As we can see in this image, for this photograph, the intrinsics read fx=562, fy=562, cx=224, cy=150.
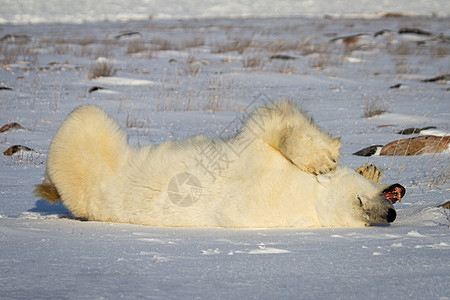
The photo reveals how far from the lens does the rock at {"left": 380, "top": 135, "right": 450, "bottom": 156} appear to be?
6074mm

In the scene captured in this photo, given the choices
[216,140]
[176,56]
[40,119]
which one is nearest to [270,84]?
[40,119]

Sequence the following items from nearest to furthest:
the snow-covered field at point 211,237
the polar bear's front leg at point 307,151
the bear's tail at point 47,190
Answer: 1. the snow-covered field at point 211,237
2. the polar bear's front leg at point 307,151
3. the bear's tail at point 47,190

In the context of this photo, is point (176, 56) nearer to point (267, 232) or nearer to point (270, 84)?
point (270, 84)

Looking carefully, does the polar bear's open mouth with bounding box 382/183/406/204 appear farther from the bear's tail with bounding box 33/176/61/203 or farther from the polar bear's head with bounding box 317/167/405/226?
the bear's tail with bounding box 33/176/61/203

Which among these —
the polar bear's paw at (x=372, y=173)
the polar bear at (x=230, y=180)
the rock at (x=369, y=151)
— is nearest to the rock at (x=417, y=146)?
the rock at (x=369, y=151)

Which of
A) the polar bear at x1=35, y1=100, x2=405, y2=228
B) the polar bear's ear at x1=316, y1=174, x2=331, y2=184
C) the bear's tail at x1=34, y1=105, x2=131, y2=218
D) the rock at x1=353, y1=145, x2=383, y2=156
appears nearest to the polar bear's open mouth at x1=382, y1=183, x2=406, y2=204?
the polar bear at x1=35, y1=100, x2=405, y2=228

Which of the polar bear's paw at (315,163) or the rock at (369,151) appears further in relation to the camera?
the rock at (369,151)

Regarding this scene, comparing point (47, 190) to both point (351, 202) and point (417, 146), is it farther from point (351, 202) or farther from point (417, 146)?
point (417, 146)

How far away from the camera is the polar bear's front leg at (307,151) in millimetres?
3115

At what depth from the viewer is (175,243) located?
2824 mm

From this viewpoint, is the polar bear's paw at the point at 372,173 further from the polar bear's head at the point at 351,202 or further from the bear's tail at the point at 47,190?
the bear's tail at the point at 47,190

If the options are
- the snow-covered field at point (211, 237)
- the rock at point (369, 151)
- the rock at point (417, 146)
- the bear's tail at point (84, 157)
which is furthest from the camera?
the rock at point (369, 151)

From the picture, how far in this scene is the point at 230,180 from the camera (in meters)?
3.14

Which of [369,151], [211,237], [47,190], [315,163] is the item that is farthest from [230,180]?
[369,151]
